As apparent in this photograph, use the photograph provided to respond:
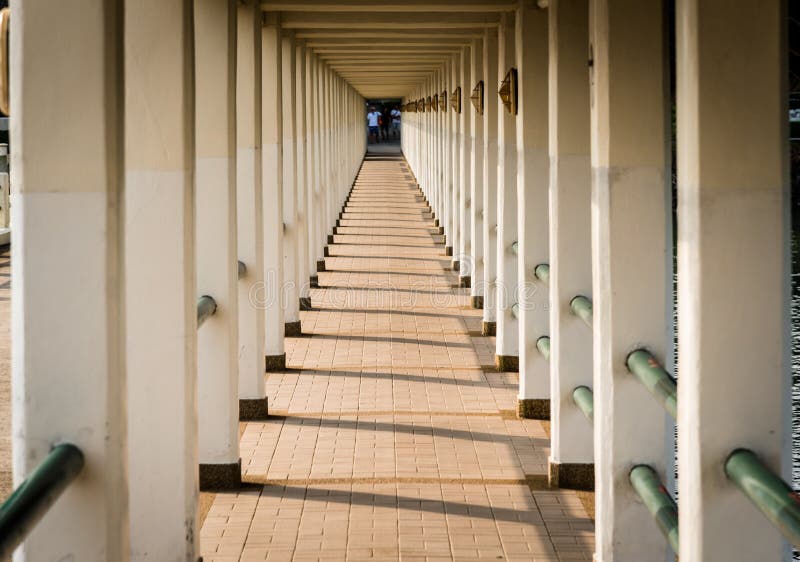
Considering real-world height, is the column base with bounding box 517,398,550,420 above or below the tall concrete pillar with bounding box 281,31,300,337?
below

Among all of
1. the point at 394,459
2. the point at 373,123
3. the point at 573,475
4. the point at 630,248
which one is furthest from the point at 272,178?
the point at 373,123

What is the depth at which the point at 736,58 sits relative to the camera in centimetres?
324

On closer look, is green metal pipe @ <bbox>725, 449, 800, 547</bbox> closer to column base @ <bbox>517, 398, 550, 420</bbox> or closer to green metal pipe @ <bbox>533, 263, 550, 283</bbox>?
green metal pipe @ <bbox>533, 263, 550, 283</bbox>

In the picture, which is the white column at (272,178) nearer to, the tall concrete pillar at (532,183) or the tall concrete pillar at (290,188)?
the tall concrete pillar at (290,188)

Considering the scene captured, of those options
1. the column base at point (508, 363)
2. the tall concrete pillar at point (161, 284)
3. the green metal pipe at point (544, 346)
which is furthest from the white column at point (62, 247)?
the column base at point (508, 363)

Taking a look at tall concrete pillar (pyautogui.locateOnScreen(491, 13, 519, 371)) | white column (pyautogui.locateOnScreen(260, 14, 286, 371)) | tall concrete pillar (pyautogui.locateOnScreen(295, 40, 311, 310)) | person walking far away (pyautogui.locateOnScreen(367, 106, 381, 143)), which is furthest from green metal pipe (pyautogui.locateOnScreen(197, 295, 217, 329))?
person walking far away (pyautogui.locateOnScreen(367, 106, 381, 143))

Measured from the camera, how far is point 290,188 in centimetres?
1071

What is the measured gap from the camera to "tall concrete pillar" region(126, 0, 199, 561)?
496 cm

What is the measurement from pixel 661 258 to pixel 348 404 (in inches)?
157

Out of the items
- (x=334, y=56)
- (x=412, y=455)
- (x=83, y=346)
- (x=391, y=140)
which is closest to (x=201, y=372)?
(x=412, y=455)

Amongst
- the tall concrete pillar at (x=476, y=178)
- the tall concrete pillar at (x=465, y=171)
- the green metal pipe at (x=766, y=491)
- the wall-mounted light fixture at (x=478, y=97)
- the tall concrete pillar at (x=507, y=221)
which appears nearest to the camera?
the green metal pipe at (x=766, y=491)

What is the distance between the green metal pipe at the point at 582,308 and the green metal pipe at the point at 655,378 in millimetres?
1155

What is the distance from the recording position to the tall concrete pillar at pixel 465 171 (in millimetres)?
13039

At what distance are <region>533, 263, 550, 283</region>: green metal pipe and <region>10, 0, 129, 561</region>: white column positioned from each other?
4298 mm
